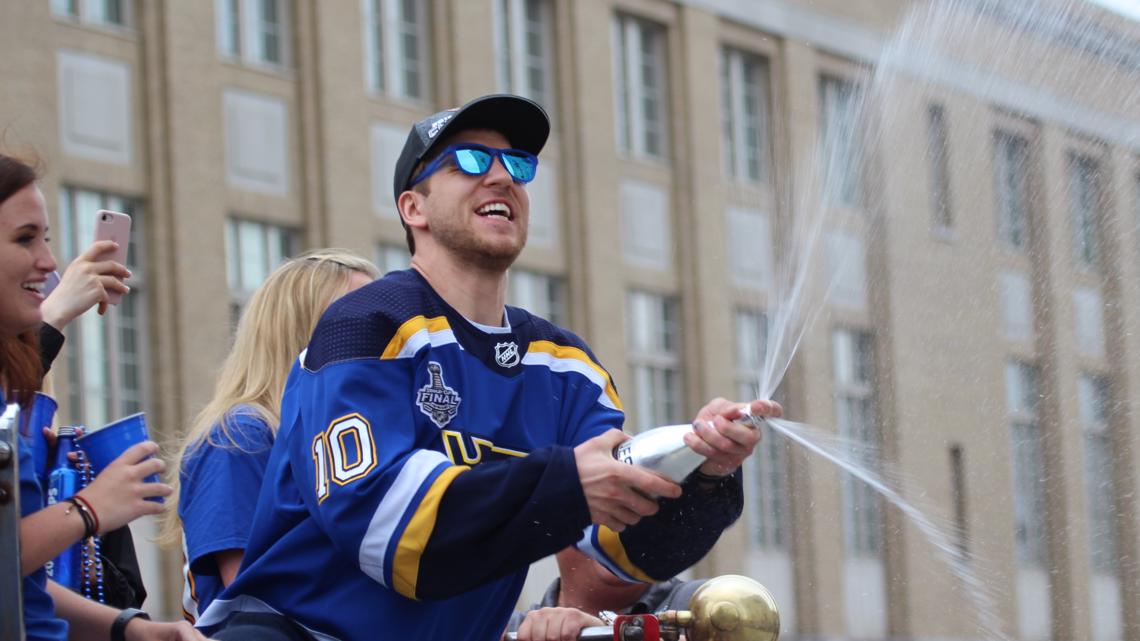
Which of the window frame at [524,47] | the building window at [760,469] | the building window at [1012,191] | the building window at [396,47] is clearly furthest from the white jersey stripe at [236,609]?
the building window at [1012,191]

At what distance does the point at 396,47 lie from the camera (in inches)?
1016

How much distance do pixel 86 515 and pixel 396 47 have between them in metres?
21.6

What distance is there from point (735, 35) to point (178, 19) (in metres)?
11.6

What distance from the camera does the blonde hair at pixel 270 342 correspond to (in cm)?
602

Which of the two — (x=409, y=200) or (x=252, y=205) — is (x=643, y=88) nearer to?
(x=252, y=205)

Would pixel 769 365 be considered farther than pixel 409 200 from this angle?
No

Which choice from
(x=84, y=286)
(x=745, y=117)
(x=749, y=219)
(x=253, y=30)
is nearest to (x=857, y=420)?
(x=749, y=219)

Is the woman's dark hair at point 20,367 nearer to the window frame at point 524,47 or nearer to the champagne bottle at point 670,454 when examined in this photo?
the champagne bottle at point 670,454

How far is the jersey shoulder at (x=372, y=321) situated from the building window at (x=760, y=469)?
23.8 meters

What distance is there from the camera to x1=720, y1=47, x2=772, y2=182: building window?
99.5 feet

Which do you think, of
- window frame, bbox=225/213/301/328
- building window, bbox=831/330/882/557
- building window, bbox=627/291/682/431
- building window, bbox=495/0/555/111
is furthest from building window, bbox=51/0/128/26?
building window, bbox=831/330/882/557

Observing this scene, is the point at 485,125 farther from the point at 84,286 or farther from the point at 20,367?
the point at 84,286

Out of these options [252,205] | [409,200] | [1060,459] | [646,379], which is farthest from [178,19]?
[1060,459]

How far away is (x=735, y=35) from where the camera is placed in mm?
31438
